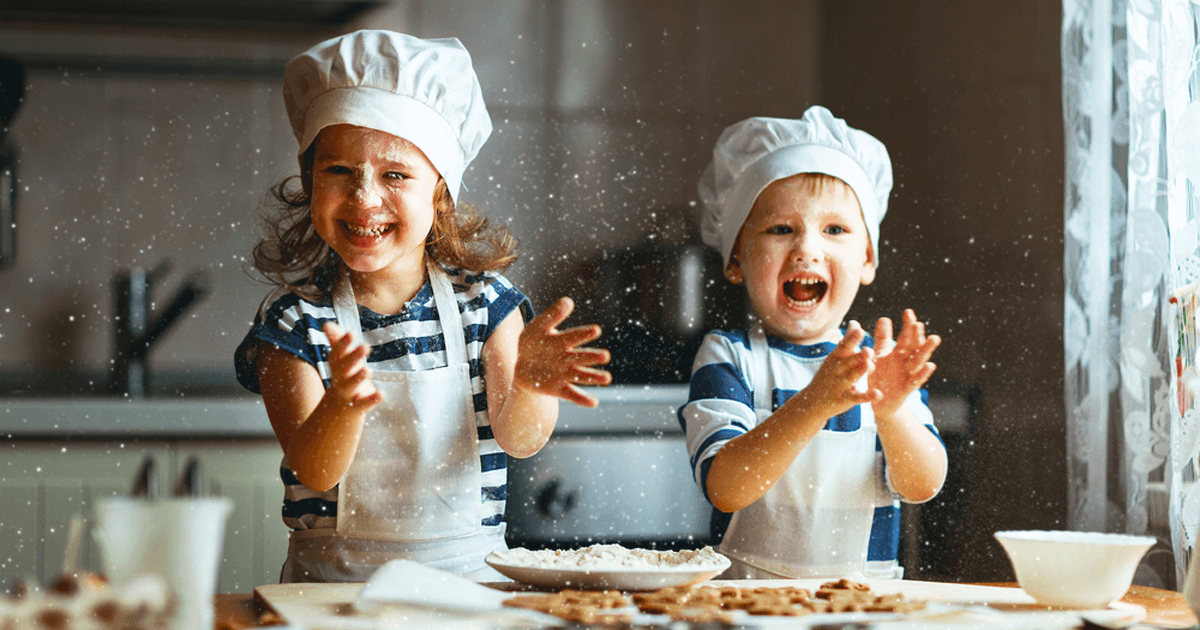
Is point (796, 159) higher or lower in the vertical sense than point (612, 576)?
higher

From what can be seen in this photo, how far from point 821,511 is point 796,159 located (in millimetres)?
240

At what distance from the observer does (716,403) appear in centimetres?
66

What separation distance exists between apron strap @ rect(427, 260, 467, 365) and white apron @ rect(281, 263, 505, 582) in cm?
1

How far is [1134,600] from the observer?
0.53 m

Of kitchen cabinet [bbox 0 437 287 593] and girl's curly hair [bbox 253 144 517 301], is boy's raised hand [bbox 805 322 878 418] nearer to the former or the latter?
girl's curly hair [bbox 253 144 517 301]

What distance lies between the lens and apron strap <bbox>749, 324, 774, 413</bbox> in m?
0.69

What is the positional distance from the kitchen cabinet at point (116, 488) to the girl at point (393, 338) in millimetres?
121

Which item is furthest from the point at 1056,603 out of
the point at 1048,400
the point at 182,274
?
the point at 182,274

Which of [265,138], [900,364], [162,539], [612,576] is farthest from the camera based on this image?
[265,138]

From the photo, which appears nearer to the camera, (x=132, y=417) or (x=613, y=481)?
(x=132, y=417)

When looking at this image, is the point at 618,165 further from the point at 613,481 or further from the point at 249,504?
the point at 249,504

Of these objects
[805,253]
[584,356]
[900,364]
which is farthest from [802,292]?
[584,356]

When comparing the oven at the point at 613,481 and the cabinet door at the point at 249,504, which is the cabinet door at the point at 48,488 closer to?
the cabinet door at the point at 249,504

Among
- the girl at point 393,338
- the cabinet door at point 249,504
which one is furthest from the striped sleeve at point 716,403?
the cabinet door at point 249,504
